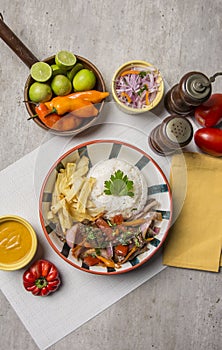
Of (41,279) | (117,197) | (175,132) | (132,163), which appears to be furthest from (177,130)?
(41,279)

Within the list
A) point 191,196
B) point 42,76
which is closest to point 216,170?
point 191,196

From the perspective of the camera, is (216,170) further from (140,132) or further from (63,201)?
(63,201)

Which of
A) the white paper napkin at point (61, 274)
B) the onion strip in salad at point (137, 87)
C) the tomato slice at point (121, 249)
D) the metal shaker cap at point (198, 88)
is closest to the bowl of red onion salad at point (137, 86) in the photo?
the onion strip in salad at point (137, 87)

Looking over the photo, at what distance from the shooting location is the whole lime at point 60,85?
8.08ft

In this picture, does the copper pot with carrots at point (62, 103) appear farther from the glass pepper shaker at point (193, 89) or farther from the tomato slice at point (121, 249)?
the tomato slice at point (121, 249)

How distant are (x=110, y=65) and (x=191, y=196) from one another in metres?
0.86

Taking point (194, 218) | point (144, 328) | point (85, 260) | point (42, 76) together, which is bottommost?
point (144, 328)

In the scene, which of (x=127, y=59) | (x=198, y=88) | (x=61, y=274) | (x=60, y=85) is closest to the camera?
(x=198, y=88)

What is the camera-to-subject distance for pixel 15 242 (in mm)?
2490

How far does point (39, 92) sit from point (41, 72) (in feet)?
0.34

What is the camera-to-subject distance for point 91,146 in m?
2.49

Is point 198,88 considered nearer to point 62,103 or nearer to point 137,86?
point 137,86

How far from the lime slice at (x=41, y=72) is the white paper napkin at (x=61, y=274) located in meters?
0.32

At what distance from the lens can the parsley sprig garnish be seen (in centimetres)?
238
